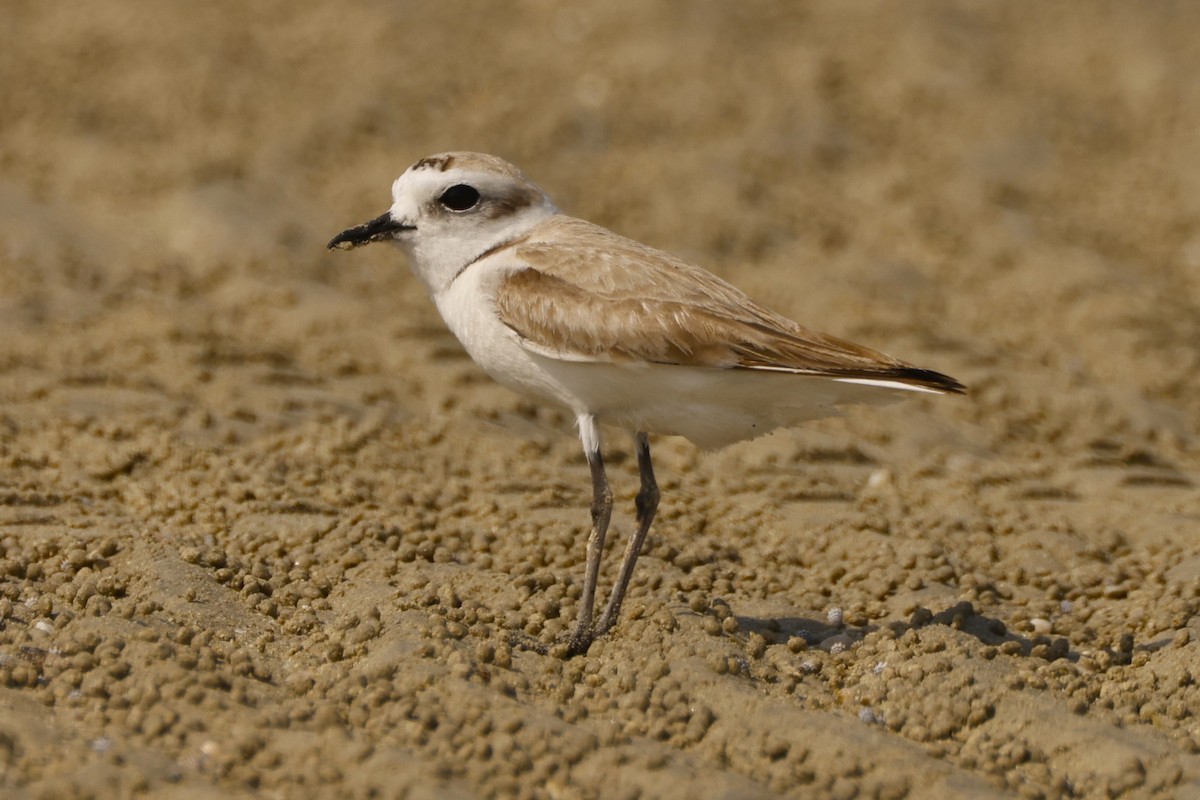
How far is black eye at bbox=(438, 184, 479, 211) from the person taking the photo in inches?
202

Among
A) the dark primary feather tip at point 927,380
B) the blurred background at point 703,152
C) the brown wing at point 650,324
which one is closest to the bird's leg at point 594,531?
the brown wing at point 650,324

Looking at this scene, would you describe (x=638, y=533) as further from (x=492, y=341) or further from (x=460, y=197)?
(x=460, y=197)

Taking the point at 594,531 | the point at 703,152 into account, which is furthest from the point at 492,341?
the point at 703,152

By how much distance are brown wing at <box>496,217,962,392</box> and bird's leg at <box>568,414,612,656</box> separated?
1.12ft

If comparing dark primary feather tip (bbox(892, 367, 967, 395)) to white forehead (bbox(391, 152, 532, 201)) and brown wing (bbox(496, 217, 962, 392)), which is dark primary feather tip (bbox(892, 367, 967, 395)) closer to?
brown wing (bbox(496, 217, 962, 392))

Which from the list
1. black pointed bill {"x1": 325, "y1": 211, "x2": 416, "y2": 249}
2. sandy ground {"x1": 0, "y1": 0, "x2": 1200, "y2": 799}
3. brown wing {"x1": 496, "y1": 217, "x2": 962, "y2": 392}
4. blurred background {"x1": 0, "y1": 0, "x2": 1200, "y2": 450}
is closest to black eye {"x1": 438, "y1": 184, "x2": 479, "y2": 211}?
black pointed bill {"x1": 325, "y1": 211, "x2": 416, "y2": 249}

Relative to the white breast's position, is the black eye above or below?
above

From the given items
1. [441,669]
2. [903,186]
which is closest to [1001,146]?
[903,186]

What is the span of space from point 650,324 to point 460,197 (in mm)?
938

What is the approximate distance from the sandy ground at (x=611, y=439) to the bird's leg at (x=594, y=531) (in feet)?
0.37

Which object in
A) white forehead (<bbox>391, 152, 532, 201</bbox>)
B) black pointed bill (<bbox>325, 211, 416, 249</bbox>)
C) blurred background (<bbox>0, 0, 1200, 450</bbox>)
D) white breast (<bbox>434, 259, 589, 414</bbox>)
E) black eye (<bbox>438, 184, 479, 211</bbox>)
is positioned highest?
blurred background (<bbox>0, 0, 1200, 450</bbox>)

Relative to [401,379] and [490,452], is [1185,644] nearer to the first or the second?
[490,452]

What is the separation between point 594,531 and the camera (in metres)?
5.09

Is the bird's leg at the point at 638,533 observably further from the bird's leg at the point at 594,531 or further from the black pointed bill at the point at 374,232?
the black pointed bill at the point at 374,232
